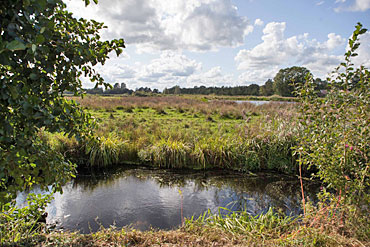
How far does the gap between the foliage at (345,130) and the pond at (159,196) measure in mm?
2395

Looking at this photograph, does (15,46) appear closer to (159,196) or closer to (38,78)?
(38,78)

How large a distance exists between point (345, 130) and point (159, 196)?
4.93 metres

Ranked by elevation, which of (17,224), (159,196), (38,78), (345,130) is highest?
(38,78)

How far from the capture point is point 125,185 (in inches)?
294

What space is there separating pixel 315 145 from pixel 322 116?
1.97 feet

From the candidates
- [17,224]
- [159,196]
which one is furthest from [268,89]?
[17,224]

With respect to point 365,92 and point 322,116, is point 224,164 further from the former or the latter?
point 365,92

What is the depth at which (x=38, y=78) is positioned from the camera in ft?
5.69

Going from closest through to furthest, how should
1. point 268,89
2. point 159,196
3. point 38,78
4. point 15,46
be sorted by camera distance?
1. point 15,46
2. point 38,78
3. point 159,196
4. point 268,89

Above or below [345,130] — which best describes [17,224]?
below

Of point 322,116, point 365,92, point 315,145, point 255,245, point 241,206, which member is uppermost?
point 365,92

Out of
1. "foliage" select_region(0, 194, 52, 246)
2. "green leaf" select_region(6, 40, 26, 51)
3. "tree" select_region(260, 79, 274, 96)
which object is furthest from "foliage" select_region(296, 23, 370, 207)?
"tree" select_region(260, 79, 274, 96)

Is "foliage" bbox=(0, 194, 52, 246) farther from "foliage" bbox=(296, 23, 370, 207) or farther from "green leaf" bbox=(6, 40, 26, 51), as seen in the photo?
"foliage" bbox=(296, 23, 370, 207)

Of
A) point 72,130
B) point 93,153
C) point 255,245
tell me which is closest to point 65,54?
point 72,130
